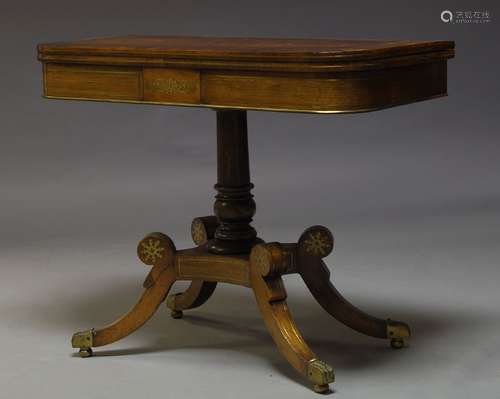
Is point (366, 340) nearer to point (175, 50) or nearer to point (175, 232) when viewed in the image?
point (175, 50)

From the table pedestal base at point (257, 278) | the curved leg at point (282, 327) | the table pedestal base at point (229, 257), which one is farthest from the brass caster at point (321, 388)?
the table pedestal base at point (229, 257)

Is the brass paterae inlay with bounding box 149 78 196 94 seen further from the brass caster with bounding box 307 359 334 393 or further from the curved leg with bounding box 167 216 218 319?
the brass caster with bounding box 307 359 334 393

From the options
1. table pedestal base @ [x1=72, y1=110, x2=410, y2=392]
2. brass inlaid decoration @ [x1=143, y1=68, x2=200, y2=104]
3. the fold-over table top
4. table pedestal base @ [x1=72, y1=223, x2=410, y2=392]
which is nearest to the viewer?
the fold-over table top

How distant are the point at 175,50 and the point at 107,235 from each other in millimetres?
1827

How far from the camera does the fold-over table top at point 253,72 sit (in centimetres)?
314

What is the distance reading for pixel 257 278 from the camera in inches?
141

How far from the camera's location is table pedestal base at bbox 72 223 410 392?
357 cm

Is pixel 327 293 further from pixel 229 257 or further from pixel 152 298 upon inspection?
pixel 152 298

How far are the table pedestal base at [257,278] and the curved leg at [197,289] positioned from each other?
0.29 ft

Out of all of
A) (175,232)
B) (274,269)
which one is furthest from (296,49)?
(175,232)

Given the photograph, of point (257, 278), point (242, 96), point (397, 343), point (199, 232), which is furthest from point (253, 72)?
point (397, 343)

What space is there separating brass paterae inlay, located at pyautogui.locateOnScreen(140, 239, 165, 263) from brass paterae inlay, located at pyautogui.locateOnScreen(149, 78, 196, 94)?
536 mm

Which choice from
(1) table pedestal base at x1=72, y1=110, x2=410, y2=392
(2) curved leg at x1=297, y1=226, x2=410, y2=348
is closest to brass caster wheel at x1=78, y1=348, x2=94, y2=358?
(1) table pedestal base at x1=72, y1=110, x2=410, y2=392

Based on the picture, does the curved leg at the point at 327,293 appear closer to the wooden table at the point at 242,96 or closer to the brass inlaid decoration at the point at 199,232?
the wooden table at the point at 242,96
